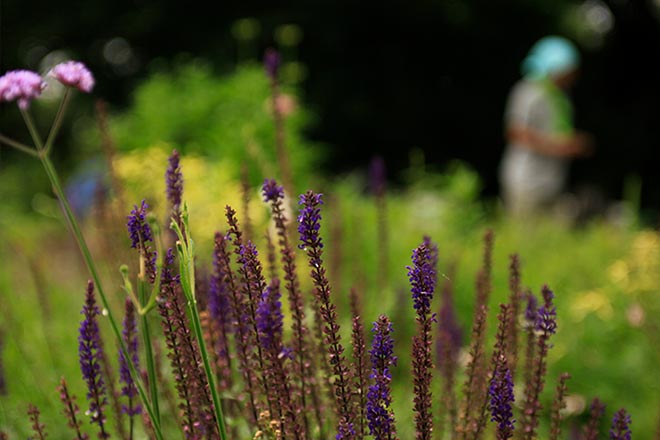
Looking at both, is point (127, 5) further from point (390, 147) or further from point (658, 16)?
point (658, 16)

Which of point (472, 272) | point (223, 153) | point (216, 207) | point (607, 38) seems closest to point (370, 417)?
point (216, 207)

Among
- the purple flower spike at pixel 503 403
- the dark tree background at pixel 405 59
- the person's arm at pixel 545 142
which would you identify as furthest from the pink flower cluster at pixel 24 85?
the dark tree background at pixel 405 59

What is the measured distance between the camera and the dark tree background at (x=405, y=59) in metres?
13.6

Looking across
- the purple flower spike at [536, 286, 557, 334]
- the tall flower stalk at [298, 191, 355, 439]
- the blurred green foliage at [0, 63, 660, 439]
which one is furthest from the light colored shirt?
the tall flower stalk at [298, 191, 355, 439]

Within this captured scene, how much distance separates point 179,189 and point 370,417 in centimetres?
75

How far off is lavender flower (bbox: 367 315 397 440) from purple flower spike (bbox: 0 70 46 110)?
78 cm

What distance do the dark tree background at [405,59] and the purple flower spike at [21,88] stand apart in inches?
444

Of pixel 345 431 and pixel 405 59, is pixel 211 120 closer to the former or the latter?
pixel 345 431

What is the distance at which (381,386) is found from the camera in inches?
48.8

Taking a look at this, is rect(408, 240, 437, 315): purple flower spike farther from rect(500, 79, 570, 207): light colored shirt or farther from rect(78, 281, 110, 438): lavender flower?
rect(500, 79, 570, 207): light colored shirt

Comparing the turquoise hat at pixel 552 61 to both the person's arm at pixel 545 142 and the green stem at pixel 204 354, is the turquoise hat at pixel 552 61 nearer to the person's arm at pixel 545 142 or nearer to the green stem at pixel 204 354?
the person's arm at pixel 545 142

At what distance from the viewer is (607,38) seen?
1620 cm

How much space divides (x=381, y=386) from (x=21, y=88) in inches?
34.4

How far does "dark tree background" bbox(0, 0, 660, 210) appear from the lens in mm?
13570
